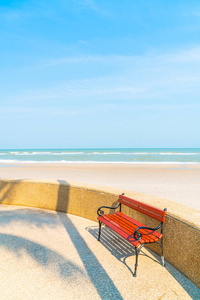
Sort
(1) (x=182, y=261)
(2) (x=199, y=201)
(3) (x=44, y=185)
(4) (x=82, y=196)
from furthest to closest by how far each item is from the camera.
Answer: (2) (x=199, y=201), (3) (x=44, y=185), (4) (x=82, y=196), (1) (x=182, y=261)

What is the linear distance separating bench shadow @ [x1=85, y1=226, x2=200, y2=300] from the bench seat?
407 mm

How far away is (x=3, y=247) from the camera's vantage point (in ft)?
11.3

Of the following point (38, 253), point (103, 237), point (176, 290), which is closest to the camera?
point (176, 290)

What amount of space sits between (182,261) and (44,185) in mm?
3631

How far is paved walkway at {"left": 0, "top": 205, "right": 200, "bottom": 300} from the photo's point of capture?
8.26 ft

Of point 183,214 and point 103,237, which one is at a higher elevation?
point 183,214

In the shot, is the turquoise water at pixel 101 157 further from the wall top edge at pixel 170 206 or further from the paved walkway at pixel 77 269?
the paved walkway at pixel 77 269

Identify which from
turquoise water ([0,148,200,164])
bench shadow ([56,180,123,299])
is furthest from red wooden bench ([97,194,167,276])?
turquoise water ([0,148,200,164])

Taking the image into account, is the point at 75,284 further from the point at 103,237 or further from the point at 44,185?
the point at 44,185

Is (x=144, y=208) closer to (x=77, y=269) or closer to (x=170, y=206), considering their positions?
(x=170, y=206)

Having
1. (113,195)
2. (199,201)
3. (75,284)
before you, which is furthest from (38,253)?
(199,201)

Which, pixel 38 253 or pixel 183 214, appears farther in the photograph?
pixel 38 253

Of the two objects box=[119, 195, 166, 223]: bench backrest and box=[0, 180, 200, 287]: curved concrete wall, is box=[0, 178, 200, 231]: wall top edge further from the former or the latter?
box=[119, 195, 166, 223]: bench backrest

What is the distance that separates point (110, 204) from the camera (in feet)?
14.4
